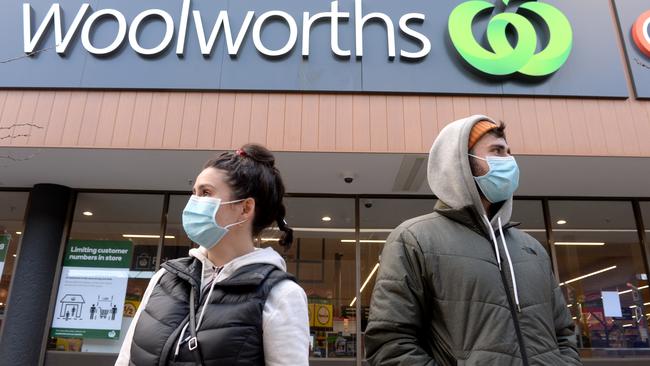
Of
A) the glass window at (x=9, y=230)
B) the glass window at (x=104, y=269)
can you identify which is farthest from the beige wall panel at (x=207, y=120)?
the glass window at (x=9, y=230)

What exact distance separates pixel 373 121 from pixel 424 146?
23.8 inches

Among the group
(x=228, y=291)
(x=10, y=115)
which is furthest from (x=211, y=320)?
(x=10, y=115)

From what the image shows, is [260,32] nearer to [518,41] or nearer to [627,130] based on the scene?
[518,41]

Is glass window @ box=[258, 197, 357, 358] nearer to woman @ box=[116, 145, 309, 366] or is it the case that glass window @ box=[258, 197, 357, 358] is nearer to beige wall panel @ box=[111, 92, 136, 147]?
beige wall panel @ box=[111, 92, 136, 147]

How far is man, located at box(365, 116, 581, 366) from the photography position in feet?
5.08

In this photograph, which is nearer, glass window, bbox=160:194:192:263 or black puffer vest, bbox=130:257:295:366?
black puffer vest, bbox=130:257:295:366

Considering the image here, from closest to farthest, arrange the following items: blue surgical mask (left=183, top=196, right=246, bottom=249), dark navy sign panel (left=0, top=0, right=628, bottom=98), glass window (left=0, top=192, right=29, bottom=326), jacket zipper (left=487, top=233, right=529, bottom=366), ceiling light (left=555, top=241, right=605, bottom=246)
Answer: jacket zipper (left=487, top=233, right=529, bottom=366) → blue surgical mask (left=183, top=196, right=246, bottom=249) → dark navy sign panel (left=0, top=0, right=628, bottom=98) → glass window (left=0, top=192, right=29, bottom=326) → ceiling light (left=555, top=241, right=605, bottom=246)

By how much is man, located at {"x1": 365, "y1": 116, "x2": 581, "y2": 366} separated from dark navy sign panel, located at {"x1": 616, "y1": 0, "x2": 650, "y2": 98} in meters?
4.39

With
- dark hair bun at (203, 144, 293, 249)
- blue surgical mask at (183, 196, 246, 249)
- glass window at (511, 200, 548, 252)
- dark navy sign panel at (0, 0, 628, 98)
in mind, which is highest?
dark navy sign panel at (0, 0, 628, 98)

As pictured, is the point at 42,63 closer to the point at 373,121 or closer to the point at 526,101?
the point at 373,121

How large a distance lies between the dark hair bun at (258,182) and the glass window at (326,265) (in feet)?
13.4

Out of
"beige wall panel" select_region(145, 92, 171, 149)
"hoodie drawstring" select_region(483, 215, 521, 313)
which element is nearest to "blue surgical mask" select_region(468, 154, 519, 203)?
"hoodie drawstring" select_region(483, 215, 521, 313)

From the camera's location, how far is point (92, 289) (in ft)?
20.1

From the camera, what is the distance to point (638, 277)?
21.0ft
